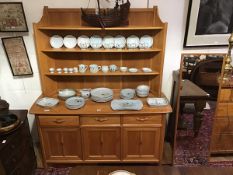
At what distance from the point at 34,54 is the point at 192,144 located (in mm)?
2135

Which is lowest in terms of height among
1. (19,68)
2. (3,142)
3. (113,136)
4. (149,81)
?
(113,136)

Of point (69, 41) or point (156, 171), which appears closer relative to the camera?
point (156, 171)

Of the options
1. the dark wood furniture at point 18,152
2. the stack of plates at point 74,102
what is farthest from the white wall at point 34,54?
the stack of plates at point 74,102

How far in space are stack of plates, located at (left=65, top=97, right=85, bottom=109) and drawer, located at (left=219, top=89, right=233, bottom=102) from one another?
145cm

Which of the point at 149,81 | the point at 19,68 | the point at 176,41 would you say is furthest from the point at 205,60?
the point at 19,68

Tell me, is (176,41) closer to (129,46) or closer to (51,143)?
(129,46)

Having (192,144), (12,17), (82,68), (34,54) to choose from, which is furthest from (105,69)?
(192,144)

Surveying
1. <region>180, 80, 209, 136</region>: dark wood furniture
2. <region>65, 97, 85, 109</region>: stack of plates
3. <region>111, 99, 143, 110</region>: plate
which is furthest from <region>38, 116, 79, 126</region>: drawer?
<region>180, 80, 209, 136</region>: dark wood furniture

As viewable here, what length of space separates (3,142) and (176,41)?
1952 millimetres

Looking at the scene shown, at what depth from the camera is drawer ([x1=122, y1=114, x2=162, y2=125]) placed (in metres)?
2.13

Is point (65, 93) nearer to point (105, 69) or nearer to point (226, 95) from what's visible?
point (105, 69)

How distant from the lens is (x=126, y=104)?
7.16ft

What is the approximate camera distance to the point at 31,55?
2361 millimetres

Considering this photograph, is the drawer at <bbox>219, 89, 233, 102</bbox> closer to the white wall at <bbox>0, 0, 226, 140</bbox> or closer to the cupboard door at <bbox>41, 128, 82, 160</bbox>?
the white wall at <bbox>0, 0, 226, 140</bbox>
